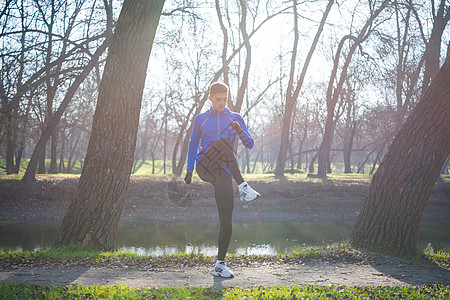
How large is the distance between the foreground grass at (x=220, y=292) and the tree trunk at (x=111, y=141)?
2347 millimetres

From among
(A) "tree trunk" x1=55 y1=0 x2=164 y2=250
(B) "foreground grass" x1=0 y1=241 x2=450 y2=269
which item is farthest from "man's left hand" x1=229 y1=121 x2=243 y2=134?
(A) "tree trunk" x1=55 y1=0 x2=164 y2=250

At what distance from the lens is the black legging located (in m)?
4.93

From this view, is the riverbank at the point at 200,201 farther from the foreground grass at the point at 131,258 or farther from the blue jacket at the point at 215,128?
the blue jacket at the point at 215,128

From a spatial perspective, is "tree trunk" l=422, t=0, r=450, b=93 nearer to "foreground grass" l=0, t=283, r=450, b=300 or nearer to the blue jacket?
the blue jacket

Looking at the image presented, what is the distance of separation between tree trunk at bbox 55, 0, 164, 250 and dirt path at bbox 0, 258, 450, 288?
1.28m

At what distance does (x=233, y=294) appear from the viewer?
13.2ft

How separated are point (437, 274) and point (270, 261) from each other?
2338 millimetres

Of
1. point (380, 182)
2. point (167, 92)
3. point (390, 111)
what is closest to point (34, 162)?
point (380, 182)

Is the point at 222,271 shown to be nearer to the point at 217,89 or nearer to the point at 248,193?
the point at 248,193

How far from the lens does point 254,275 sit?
17.0 feet

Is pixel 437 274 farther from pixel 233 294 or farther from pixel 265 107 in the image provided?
pixel 265 107

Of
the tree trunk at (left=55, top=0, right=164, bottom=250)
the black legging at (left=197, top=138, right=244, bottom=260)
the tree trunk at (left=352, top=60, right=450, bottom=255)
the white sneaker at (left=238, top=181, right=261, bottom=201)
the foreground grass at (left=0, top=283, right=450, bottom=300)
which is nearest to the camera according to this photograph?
the foreground grass at (left=0, top=283, right=450, bottom=300)

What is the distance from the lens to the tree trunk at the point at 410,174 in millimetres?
6277

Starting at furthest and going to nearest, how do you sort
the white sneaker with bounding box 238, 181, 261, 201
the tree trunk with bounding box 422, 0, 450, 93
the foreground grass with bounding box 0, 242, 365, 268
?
the tree trunk with bounding box 422, 0, 450, 93 → the foreground grass with bounding box 0, 242, 365, 268 → the white sneaker with bounding box 238, 181, 261, 201
